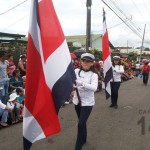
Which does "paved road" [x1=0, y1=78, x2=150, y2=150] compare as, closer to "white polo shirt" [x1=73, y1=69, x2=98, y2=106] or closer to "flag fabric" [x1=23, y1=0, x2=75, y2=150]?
"white polo shirt" [x1=73, y1=69, x2=98, y2=106]

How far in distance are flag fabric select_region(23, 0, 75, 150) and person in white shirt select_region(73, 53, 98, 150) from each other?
1680 millimetres

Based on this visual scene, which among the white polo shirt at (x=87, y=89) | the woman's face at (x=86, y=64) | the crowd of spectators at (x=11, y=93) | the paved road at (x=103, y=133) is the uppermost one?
the woman's face at (x=86, y=64)

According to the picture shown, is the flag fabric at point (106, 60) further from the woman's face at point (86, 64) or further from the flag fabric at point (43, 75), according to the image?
the flag fabric at point (43, 75)

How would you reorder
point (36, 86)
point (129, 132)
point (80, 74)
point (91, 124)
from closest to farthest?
1. point (36, 86)
2. point (80, 74)
3. point (129, 132)
4. point (91, 124)

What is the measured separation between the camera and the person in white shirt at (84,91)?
5.52 metres

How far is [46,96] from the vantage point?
3.74 m

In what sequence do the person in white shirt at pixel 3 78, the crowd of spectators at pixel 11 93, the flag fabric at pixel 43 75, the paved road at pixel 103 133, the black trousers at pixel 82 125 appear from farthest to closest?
1. the person in white shirt at pixel 3 78
2. the crowd of spectators at pixel 11 93
3. the paved road at pixel 103 133
4. the black trousers at pixel 82 125
5. the flag fabric at pixel 43 75

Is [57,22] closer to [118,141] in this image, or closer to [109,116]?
[118,141]

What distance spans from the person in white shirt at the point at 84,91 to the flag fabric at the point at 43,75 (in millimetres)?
1680

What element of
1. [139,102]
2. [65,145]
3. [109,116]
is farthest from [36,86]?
[139,102]

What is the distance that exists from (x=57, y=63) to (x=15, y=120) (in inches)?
189

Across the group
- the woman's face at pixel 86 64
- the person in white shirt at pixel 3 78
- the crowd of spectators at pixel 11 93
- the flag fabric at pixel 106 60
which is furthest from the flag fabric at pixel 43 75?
the person in white shirt at pixel 3 78

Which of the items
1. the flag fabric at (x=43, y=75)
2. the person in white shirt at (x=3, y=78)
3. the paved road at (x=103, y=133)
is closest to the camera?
the flag fabric at (x=43, y=75)

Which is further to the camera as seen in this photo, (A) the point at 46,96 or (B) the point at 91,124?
(B) the point at 91,124
